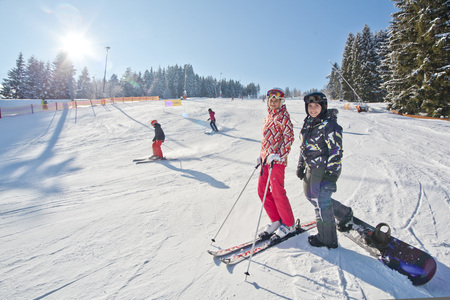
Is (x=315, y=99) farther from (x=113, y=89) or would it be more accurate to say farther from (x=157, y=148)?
(x=113, y=89)

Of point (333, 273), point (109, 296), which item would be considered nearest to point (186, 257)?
point (109, 296)

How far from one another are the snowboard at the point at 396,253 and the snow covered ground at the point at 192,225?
88mm

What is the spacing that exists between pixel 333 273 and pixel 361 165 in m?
4.58

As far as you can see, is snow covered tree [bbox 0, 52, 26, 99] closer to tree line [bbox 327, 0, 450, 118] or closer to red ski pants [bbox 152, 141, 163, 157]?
red ski pants [bbox 152, 141, 163, 157]

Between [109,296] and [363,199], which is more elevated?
[363,199]

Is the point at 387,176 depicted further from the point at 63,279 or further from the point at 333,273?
the point at 63,279

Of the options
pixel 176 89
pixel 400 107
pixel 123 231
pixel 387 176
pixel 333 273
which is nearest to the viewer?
pixel 333 273

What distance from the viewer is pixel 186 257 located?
8.53 feet

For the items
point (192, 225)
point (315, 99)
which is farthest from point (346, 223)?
point (192, 225)

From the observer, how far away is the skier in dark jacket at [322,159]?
232 centimetres

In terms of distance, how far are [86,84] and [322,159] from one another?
80.2 metres

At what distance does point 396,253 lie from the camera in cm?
224

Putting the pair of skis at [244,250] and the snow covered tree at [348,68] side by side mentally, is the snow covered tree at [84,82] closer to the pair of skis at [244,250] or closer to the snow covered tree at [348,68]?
the snow covered tree at [348,68]

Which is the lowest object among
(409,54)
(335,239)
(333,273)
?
(333,273)
